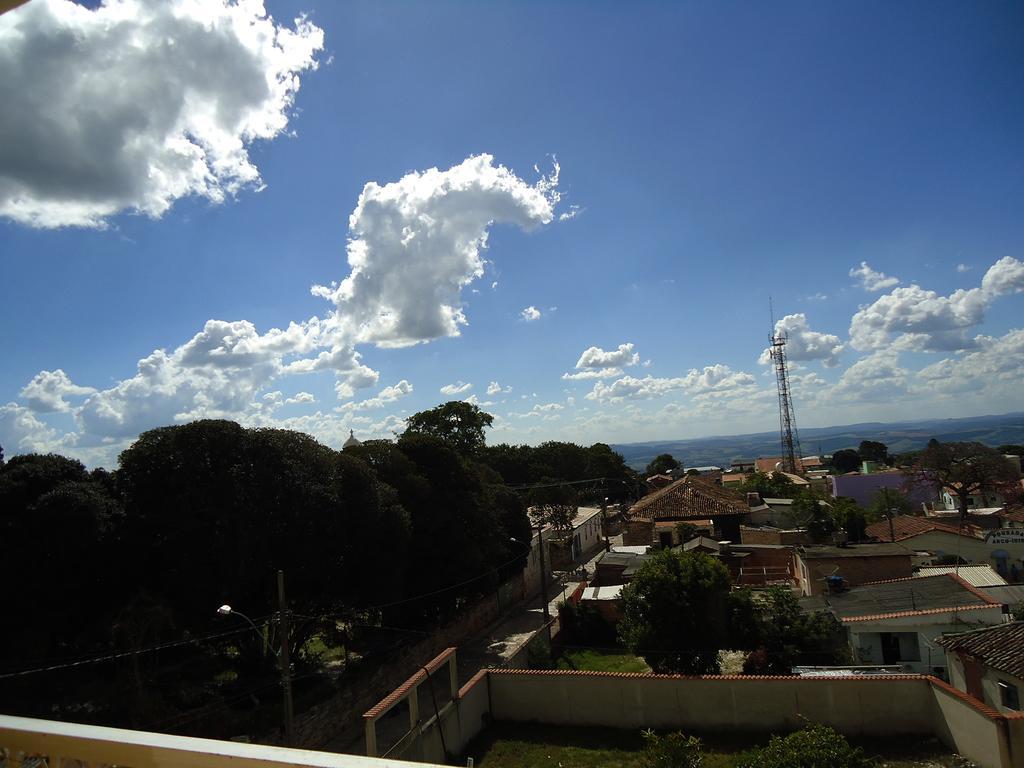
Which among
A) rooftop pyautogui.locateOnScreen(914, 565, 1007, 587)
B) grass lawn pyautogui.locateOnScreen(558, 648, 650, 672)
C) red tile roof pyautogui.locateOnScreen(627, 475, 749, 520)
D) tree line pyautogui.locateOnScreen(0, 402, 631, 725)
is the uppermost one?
tree line pyautogui.locateOnScreen(0, 402, 631, 725)

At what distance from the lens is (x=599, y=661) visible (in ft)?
65.7

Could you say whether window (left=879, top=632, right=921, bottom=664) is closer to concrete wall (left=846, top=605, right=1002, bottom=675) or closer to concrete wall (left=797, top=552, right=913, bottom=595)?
concrete wall (left=846, top=605, right=1002, bottom=675)

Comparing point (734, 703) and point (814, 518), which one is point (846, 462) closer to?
point (814, 518)

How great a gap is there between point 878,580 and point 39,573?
24.8 meters

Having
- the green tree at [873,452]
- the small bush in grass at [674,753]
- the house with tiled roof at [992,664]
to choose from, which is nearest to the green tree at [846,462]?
the green tree at [873,452]

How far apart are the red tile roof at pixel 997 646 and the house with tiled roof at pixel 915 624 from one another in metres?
2.43

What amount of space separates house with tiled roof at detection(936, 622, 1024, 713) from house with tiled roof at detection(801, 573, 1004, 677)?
2128 mm

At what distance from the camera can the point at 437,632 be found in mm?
21344

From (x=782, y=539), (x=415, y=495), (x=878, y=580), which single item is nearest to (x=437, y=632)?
(x=415, y=495)

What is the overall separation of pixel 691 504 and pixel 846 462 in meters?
77.3

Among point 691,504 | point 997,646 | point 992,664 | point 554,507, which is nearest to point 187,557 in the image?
point 992,664

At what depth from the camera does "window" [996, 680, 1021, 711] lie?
436 inches

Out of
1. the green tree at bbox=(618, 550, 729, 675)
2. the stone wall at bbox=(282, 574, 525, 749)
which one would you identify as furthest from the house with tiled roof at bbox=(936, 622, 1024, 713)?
the stone wall at bbox=(282, 574, 525, 749)

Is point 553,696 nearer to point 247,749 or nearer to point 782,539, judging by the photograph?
point 247,749
